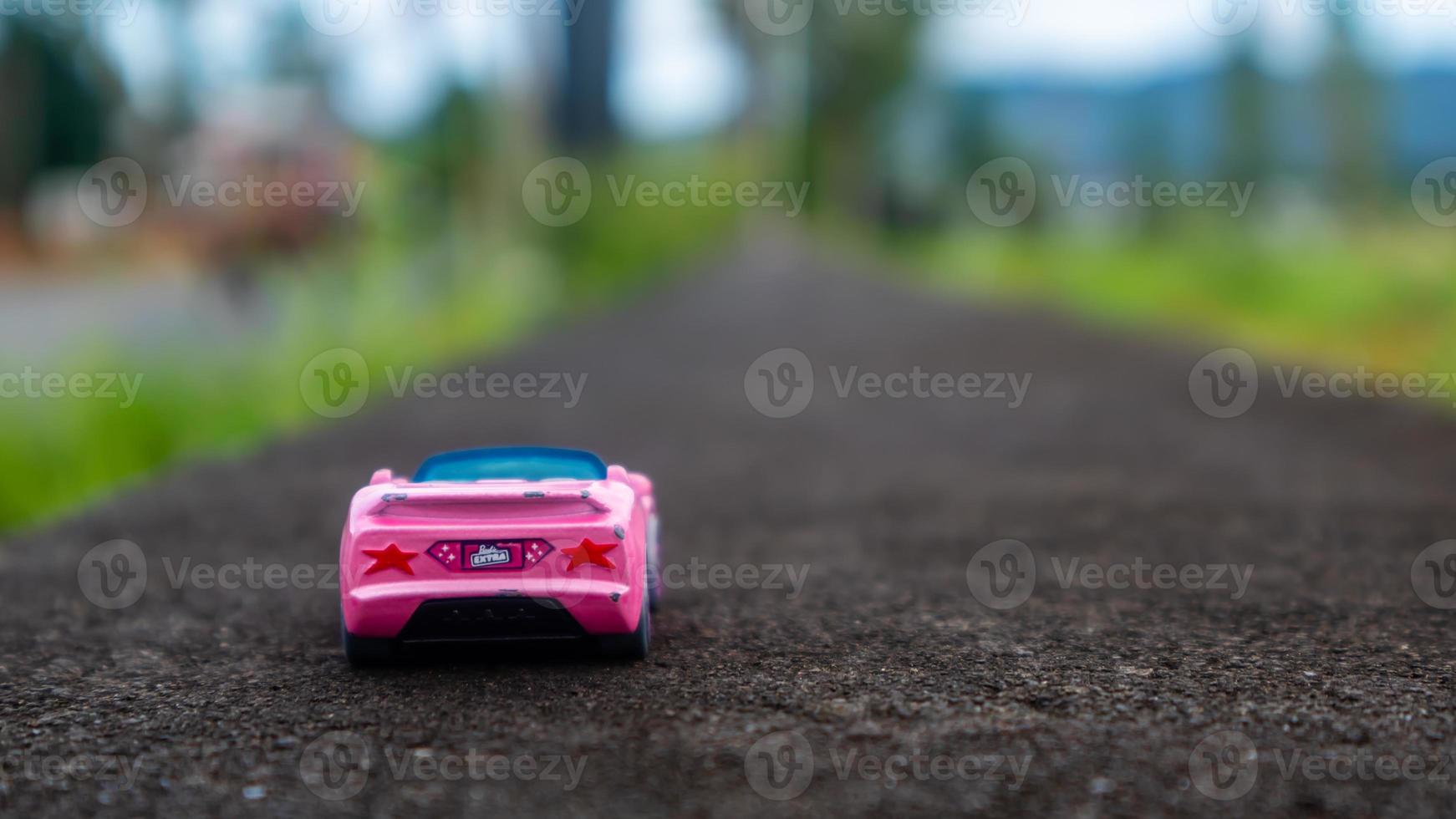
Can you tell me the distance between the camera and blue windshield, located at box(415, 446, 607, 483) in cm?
376

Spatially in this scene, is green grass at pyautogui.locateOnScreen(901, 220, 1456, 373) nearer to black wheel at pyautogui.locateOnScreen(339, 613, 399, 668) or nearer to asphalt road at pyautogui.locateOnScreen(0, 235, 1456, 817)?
asphalt road at pyautogui.locateOnScreen(0, 235, 1456, 817)

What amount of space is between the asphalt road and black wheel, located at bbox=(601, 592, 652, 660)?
0.05m

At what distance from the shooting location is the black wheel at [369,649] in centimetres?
337

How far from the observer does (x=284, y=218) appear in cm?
957

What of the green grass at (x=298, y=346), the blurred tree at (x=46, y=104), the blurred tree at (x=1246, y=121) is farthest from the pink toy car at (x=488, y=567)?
the blurred tree at (x=1246, y=121)

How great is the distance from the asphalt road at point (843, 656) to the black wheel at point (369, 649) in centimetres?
6

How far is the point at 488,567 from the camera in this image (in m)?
3.28

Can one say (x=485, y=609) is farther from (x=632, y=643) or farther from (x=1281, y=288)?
(x=1281, y=288)

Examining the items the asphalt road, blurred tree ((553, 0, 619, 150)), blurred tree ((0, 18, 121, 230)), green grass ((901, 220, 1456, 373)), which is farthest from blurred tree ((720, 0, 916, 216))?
the asphalt road

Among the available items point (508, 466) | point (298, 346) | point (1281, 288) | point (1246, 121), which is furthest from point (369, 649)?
point (1246, 121)

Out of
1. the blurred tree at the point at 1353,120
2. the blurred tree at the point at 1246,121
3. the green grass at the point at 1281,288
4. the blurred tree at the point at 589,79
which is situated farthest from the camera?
the blurred tree at the point at 589,79

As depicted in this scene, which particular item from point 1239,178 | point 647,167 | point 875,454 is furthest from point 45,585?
point 647,167

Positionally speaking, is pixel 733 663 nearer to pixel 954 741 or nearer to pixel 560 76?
pixel 954 741

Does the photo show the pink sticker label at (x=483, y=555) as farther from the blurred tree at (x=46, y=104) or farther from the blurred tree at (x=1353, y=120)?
the blurred tree at (x=1353, y=120)
